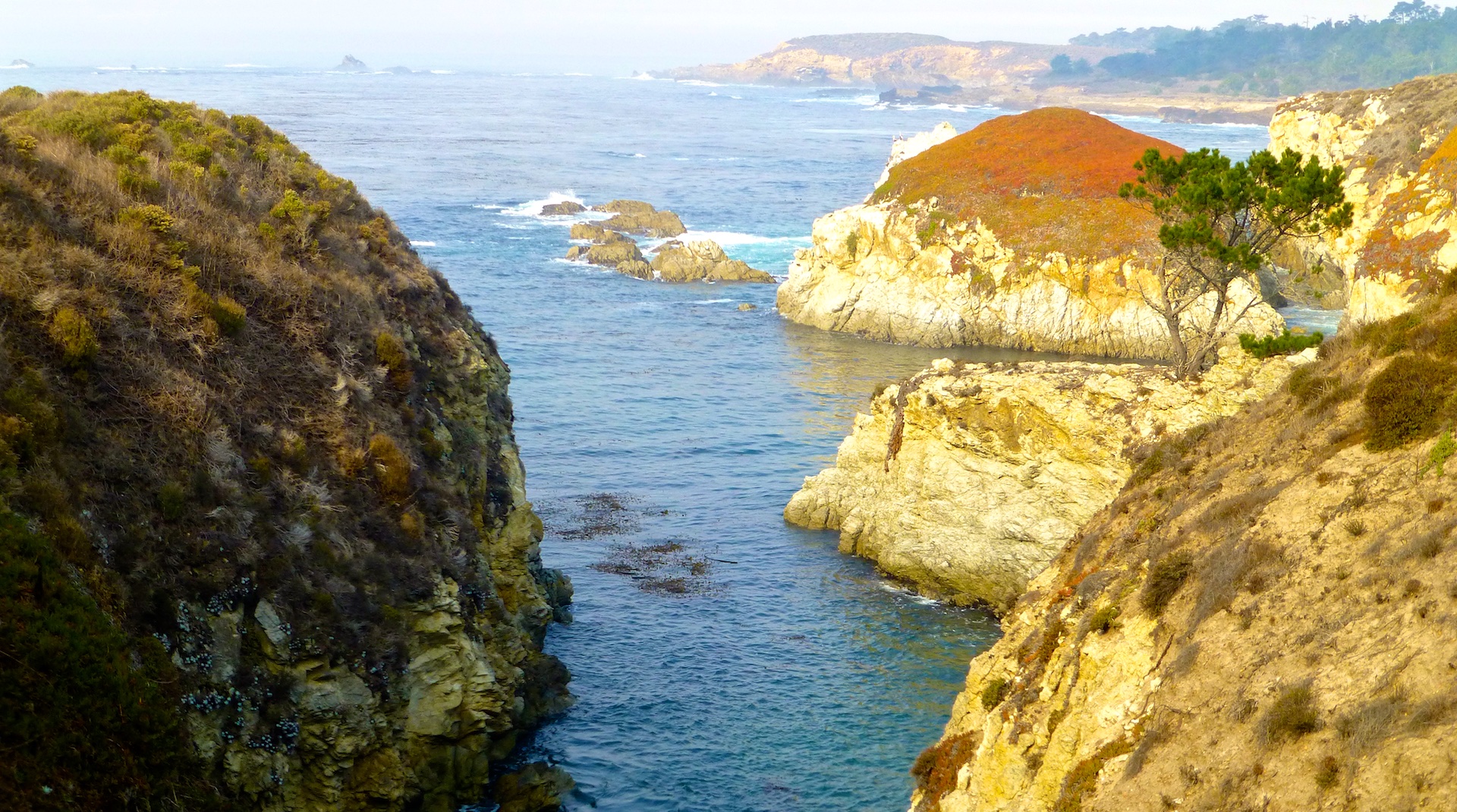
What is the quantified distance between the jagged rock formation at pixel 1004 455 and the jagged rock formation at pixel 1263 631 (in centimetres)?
1231

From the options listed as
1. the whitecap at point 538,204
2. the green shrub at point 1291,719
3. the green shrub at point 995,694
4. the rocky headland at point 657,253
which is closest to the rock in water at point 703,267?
the rocky headland at point 657,253

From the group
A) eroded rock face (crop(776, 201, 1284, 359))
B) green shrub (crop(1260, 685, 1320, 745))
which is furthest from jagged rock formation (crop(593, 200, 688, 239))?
green shrub (crop(1260, 685, 1320, 745))

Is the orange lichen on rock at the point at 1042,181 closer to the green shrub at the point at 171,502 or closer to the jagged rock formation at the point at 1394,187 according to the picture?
the jagged rock formation at the point at 1394,187

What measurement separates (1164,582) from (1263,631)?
232 centimetres

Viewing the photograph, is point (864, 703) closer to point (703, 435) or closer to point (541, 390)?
point (703, 435)

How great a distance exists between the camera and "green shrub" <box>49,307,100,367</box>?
73.4ft

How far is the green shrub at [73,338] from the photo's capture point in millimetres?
22359

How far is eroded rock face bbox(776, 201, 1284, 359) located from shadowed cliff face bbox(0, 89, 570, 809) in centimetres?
5250

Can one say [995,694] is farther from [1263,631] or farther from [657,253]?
[657,253]

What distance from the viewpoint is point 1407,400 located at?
19.2 meters

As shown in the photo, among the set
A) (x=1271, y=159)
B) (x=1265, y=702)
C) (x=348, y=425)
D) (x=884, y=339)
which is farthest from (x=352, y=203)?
(x=884, y=339)

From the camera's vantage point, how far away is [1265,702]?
616 inches

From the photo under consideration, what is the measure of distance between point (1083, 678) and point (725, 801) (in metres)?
12.3

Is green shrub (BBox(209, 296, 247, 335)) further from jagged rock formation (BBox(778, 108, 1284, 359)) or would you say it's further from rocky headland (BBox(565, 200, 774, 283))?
rocky headland (BBox(565, 200, 774, 283))
